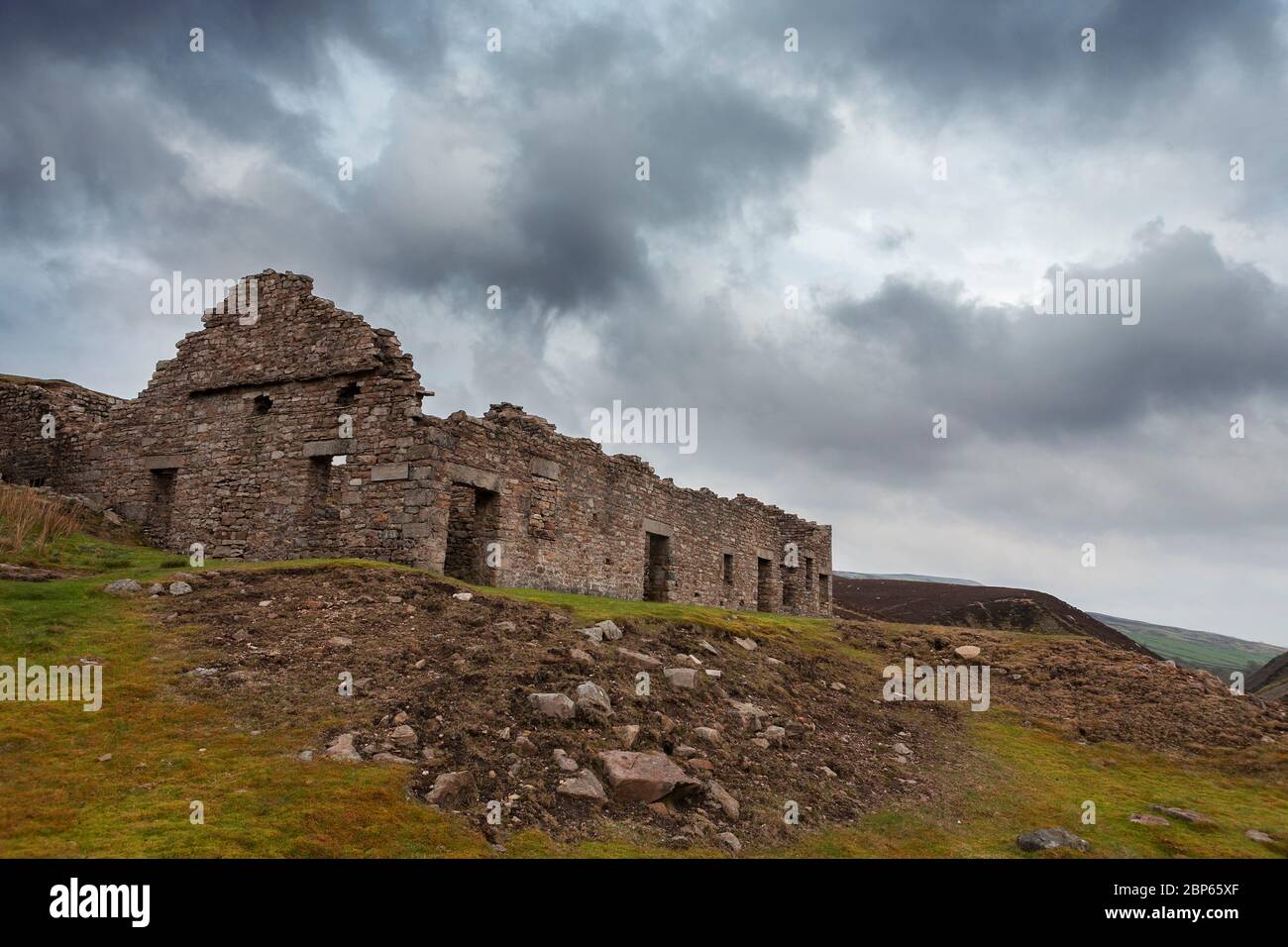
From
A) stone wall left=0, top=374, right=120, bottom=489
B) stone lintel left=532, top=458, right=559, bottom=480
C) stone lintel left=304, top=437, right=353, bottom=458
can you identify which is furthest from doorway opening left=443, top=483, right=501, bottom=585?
stone wall left=0, top=374, right=120, bottom=489

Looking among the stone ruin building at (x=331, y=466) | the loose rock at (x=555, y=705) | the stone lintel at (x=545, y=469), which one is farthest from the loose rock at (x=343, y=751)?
the stone lintel at (x=545, y=469)

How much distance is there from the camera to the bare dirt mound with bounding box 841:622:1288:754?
464 inches

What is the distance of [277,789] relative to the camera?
20.1 ft

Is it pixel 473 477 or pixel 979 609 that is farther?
pixel 979 609

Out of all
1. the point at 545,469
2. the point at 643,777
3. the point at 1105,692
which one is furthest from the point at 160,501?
the point at 1105,692

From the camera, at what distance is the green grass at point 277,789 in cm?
548

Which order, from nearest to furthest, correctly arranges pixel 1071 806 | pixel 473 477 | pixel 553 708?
pixel 553 708, pixel 1071 806, pixel 473 477

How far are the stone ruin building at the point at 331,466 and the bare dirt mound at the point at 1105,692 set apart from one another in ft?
24.2

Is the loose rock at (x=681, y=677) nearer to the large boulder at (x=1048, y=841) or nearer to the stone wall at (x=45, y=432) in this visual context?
the large boulder at (x=1048, y=841)

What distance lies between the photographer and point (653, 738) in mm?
8461

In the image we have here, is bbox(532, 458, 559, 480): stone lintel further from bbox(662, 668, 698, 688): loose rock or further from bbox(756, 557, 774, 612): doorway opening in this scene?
bbox(756, 557, 774, 612): doorway opening

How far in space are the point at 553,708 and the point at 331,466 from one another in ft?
37.0

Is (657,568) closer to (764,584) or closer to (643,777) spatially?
(764,584)
